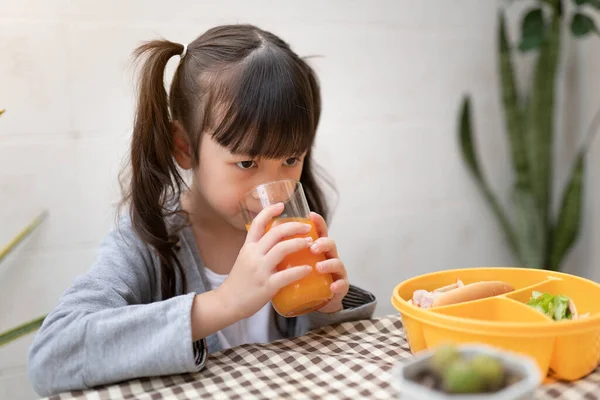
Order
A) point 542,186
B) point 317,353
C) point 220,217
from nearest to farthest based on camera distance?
point 317,353
point 220,217
point 542,186

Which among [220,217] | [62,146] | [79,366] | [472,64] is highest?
[472,64]

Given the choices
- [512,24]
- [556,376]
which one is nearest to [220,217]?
[556,376]

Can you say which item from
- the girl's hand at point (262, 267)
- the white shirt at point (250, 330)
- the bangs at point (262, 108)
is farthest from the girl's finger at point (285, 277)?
the white shirt at point (250, 330)

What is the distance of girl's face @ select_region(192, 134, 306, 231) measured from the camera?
1025 mm

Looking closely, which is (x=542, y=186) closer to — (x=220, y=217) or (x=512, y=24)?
(x=512, y=24)

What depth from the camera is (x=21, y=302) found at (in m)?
1.44

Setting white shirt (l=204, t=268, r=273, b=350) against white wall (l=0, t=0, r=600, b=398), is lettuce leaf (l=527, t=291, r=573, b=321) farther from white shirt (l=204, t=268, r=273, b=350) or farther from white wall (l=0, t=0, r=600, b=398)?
white wall (l=0, t=0, r=600, b=398)

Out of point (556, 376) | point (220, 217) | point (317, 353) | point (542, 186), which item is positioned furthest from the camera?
point (542, 186)

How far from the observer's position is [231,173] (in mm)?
1031

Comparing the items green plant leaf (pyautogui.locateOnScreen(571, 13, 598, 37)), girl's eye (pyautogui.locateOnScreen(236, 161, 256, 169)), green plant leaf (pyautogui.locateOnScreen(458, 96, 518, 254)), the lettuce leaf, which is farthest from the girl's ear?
green plant leaf (pyautogui.locateOnScreen(571, 13, 598, 37))

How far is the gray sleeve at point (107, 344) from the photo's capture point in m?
0.81

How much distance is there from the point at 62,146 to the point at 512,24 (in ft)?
4.75

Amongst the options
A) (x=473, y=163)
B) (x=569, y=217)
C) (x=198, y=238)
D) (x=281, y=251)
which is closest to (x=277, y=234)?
(x=281, y=251)

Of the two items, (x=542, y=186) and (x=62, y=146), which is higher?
(x=62, y=146)
